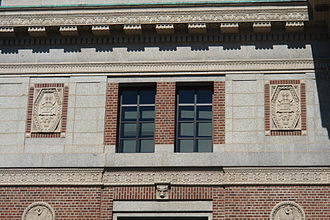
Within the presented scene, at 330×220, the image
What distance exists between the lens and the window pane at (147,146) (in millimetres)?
24070

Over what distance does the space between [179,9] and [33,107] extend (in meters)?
5.06

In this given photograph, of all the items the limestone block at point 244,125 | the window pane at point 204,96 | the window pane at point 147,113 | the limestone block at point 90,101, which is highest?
the window pane at point 204,96

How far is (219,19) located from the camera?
24266 mm

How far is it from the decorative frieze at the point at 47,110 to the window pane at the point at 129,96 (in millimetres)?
1650

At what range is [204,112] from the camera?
24328mm

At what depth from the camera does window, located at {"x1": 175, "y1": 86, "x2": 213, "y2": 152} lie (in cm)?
2403

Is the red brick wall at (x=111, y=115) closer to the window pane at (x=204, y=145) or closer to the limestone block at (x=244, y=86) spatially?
the window pane at (x=204, y=145)

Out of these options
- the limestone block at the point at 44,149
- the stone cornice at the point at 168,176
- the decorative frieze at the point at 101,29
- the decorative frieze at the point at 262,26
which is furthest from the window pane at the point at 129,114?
the decorative frieze at the point at 262,26

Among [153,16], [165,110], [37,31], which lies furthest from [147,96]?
[37,31]

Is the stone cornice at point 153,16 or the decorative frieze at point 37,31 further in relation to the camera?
the decorative frieze at point 37,31

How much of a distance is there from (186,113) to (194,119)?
1.05ft

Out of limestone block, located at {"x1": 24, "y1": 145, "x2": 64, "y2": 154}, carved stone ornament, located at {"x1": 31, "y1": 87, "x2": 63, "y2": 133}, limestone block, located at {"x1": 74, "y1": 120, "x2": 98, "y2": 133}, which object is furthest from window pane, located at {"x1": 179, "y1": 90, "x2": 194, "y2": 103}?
limestone block, located at {"x1": 24, "y1": 145, "x2": 64, "y2": 154}

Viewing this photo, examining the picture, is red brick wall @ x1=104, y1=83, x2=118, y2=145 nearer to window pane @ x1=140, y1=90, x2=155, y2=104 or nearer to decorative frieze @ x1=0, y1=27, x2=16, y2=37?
window pane @ x1=140, y1=90, x2=155, y2=104

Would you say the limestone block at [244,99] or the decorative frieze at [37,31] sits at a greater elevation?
the decorative frieze at [37,31]
